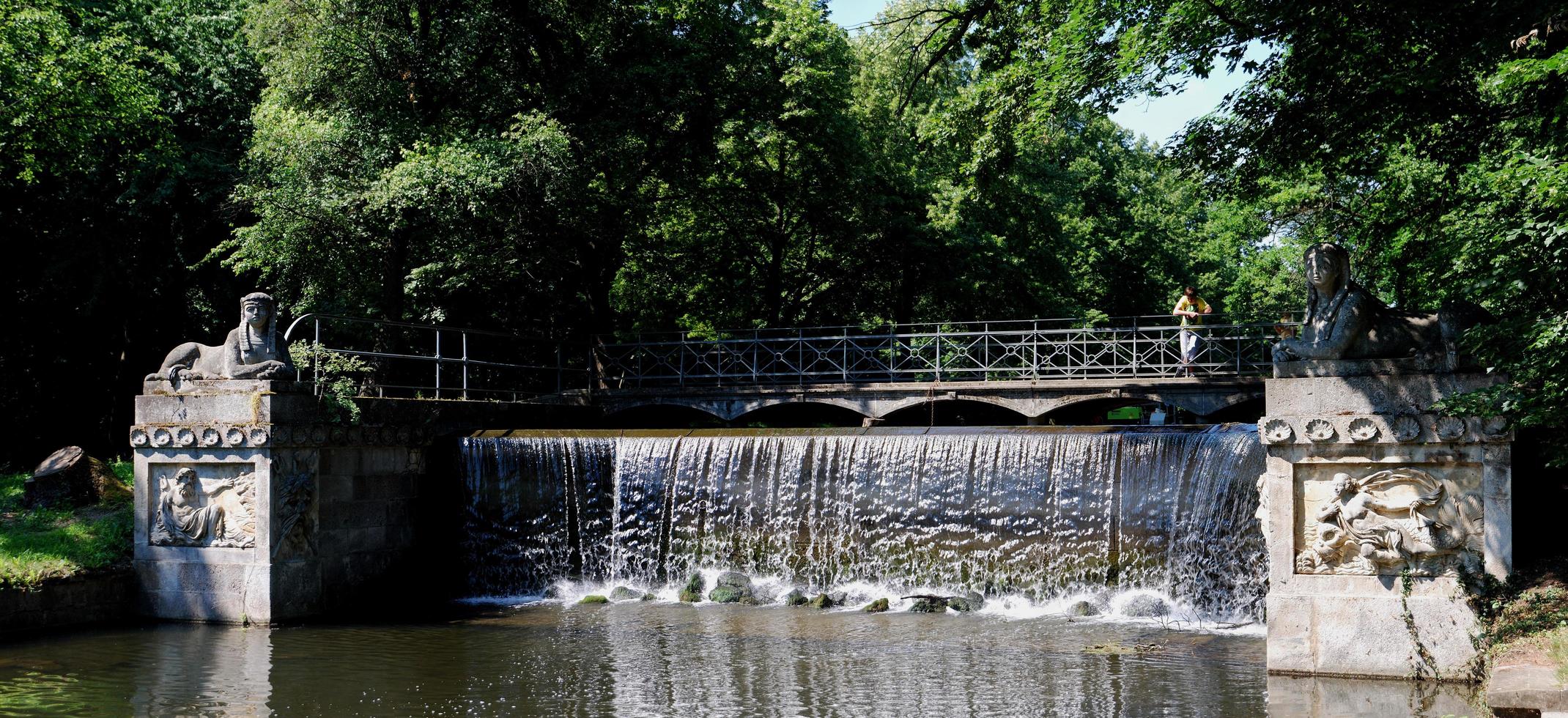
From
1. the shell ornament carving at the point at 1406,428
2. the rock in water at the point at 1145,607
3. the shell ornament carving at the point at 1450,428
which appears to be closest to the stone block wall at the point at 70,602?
the rock in water at the point at 1145,607

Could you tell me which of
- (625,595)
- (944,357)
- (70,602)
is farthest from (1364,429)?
(944,357)

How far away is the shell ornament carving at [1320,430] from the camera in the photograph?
9234 millimetres

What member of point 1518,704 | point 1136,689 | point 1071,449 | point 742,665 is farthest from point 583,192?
point 1518,704

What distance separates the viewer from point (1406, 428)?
9.08m

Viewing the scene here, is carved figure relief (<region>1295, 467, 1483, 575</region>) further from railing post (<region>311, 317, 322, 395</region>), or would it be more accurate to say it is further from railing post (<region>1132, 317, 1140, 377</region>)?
railing post (<region>1132, 317, 1140, 377</region>)

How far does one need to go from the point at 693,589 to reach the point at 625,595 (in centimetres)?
79

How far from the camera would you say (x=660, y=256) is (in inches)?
986

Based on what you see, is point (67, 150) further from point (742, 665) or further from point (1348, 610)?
point (1348, 610)

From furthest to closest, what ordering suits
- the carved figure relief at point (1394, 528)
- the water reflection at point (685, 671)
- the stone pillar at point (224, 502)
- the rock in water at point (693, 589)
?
the rock in water at point (693, 589), the stone pillar at point (224, 502), the carved figure relief at point (1394, 528), the water reflection at point (685, 671)

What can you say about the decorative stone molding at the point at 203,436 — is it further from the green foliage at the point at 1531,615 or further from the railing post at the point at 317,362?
the green foliage at the point at 1531,615

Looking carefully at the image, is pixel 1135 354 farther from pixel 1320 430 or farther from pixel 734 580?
pixel 1320 430

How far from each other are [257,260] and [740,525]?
8.89 metres

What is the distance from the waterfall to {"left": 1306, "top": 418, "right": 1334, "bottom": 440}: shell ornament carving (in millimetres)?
2768

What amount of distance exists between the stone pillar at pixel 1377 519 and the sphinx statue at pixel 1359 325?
0.11m
